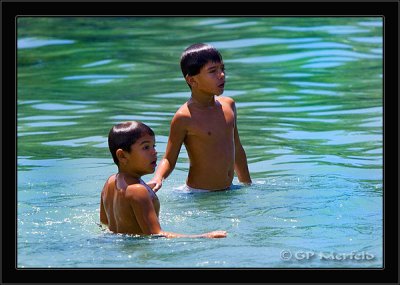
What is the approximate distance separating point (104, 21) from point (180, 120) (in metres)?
9.02

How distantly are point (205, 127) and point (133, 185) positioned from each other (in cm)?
147

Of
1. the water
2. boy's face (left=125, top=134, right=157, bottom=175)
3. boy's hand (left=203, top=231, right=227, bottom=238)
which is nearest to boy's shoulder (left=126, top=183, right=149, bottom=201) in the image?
boy's face (left=125, top=134, right=157, bottom=175)

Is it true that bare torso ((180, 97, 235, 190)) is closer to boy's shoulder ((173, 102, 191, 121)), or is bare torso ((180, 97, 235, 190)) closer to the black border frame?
boy's shoulder ((173, 102, 191, 121))

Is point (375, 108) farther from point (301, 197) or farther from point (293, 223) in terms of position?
point (293, 223)

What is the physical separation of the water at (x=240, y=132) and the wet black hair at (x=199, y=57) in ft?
2.72

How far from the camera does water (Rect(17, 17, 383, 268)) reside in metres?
6.86

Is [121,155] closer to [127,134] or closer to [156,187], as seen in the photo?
[127,134]

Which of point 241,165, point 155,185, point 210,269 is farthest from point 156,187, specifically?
point 210,269

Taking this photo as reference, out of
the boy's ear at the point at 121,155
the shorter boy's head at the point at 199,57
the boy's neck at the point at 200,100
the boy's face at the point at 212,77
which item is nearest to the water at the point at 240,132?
the boy's ear at the point at 121,155

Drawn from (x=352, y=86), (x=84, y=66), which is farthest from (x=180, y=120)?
(x=84, y=66)

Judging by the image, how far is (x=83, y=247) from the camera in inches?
272

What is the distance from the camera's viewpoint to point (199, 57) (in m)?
8.22

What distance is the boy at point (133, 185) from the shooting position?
689cm

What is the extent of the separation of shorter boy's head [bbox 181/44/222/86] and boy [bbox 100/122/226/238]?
1.31 metres
